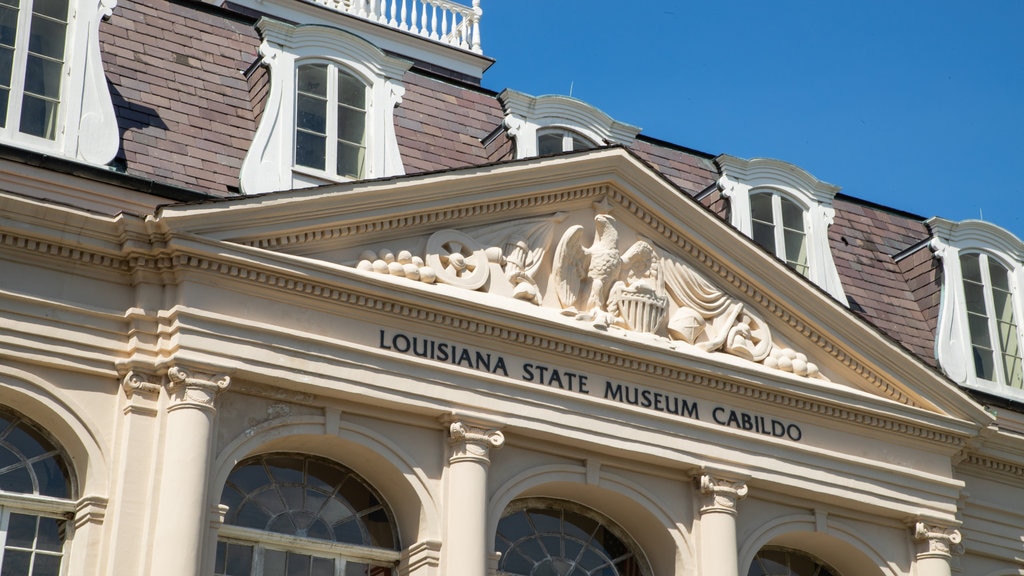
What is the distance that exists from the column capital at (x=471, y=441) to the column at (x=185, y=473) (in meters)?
2.94

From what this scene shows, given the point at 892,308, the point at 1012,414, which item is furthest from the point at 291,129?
the point at 1012,414

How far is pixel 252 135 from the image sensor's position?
22359 millimetres

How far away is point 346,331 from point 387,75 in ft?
13.6

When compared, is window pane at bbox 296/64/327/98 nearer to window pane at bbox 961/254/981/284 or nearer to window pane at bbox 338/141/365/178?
window pane at bbox 338/141/365/178

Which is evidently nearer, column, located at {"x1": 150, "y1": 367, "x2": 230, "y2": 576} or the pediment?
column, located at {"x1": 150, "y1": 367, "x2": 230, "y2": 576}

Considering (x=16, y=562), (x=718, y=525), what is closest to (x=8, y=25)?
(x=16, y=562)

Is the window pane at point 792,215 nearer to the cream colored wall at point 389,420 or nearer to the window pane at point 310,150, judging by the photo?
the cream colored wall at point 389,420

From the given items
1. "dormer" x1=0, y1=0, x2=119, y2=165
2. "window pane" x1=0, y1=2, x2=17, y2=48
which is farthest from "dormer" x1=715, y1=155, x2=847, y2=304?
"window pane" x1=0, y1=2, x2=17, y2=48

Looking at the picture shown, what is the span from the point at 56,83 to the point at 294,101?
9.89 feet

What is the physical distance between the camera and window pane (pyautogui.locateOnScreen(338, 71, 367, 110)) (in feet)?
75.8

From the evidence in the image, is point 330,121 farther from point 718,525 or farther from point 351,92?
point 718,525

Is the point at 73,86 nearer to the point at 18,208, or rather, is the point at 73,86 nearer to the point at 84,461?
the point at 18,208

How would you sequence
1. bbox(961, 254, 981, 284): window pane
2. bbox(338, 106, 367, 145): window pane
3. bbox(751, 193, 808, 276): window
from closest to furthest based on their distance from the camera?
1. bbox(338, 106, 367, 145): window pane
2. bbox(751, 193, 808, 276): window
3. bbox(961, 254, 981, 284): window pane

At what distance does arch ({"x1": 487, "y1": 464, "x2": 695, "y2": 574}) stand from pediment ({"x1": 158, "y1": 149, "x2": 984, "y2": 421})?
5.95 feet
